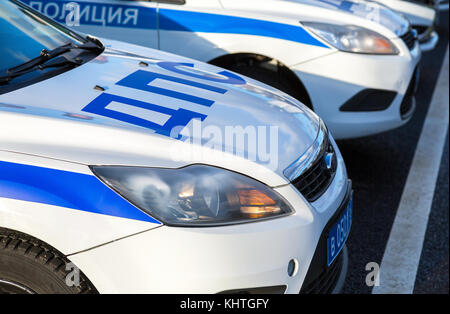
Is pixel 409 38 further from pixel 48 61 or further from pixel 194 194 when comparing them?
pixel 194 194

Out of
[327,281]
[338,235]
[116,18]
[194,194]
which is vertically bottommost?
[327,281]

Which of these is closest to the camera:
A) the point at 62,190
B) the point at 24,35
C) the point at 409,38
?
the point at 62,190

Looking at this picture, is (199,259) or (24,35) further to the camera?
(24,35)

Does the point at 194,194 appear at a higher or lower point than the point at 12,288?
higher

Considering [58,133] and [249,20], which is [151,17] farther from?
[58,133]

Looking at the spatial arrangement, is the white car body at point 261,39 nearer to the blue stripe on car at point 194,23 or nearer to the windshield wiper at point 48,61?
the blue stripe on car at point 194,23

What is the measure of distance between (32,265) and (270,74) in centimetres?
232

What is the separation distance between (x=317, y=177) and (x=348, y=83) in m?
1.61

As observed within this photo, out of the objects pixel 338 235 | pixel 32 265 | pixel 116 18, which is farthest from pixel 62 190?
pixel 116 18

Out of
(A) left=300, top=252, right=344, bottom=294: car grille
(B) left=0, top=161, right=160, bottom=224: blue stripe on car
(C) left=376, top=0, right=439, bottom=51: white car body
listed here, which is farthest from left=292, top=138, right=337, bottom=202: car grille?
(C) left=376, top=0, right=439, bottom=51: white car body

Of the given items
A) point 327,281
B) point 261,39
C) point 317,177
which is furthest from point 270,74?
point 327,281

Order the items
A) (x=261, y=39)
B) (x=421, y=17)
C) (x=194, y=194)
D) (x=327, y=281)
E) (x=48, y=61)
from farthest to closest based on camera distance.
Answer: (x=421, y=17) → (x=261, y=39) → (x=48, y=61) → (x=327, y=281) → (x=194, y=194)

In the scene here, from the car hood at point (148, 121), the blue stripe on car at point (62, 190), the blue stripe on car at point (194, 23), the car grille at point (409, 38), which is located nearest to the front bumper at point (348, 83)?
the blue stripe on car at point (194, 23)

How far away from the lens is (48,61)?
2.50m
